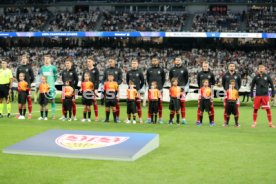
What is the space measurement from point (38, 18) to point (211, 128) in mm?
36360

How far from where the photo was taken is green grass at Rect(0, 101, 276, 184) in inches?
290

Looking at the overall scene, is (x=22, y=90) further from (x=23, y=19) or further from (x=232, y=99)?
(x=23, y=19)

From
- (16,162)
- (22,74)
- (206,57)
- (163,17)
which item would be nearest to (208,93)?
(22,74)

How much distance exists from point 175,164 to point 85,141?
6.75 feet

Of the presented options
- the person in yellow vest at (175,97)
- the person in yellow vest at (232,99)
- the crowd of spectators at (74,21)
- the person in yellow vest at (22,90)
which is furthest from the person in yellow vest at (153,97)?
the crowd of spectators at (74,21)

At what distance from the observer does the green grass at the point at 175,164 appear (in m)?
7.38

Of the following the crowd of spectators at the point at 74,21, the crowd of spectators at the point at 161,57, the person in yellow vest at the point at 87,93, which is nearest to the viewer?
the person in yellow vest at the point at 87,93

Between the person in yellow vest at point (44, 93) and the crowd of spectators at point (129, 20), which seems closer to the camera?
the person in yellow vest at point (44, 93)

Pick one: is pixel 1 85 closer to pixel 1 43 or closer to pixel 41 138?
pixel 41 138

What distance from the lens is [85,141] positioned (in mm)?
9602

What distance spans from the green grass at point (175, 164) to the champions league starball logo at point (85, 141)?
2.06ft

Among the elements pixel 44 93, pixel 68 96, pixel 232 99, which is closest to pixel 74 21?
pixel 44 93

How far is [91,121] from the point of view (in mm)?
14930

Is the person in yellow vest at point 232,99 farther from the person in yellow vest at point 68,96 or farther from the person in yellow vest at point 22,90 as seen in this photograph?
the person in yellow vest at point 22,90
